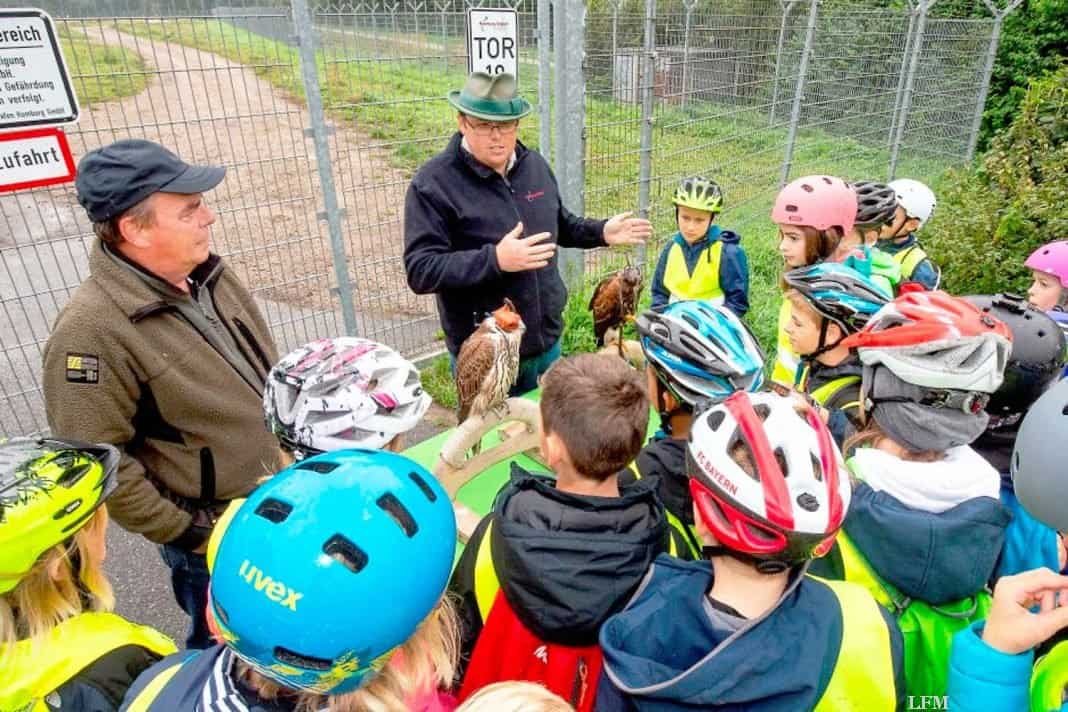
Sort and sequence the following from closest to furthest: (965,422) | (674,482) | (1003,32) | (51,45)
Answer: (965,422)
(674,482)
(51,45)
(1003,32)

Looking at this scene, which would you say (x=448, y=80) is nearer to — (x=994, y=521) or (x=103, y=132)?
(x=103, y=132)

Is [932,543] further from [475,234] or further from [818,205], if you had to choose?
[818,205]

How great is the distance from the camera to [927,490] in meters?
1.97

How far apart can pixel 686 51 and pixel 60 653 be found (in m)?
7.29

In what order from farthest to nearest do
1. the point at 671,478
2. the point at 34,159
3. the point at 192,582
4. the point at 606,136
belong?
the point at 606,136, the point at 34,159, the point at 192,582, the point at 671,478

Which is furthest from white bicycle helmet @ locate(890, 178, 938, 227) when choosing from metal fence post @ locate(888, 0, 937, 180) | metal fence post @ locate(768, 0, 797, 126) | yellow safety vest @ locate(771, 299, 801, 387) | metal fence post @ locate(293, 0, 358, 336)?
metal fence post @ locate(888, 0, 937, 180)

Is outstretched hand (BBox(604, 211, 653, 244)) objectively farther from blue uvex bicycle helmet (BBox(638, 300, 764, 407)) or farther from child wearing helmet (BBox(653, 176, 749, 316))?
blue uvex bicycle helmet (BBox(638, 300, 764, 407))

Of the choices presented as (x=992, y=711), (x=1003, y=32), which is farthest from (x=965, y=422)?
(x=1003, y=32)

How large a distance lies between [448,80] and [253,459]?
153 inches

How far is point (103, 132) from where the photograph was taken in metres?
4.14

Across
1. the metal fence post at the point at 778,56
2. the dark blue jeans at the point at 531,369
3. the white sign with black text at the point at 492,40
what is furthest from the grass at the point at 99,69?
the metal fence post at the point at 778,56

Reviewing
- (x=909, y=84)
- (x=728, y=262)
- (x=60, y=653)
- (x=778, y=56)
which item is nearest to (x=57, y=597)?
(x=60, y=653)

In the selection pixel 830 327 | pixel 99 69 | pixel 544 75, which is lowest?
pixel 830 327

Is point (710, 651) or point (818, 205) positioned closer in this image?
point (710, 651)
